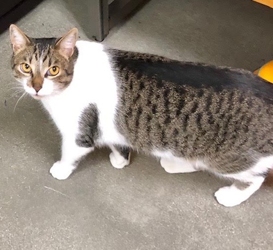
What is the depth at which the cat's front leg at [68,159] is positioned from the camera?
1.38 m

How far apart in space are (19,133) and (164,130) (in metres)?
0.56

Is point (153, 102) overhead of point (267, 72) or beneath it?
overhead

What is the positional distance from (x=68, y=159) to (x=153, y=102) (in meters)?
0.36

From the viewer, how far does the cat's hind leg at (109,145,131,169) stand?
1.46m

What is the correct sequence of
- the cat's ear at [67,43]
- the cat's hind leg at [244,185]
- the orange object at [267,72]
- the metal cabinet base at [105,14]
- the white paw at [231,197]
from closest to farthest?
the cat's ear at [67,43]
the cat's hind leg at [244,185]
the white paw at [231,197]
the orange object at [267,72]
the metal cabinet base at [105,14]

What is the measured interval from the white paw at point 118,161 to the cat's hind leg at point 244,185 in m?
0.31

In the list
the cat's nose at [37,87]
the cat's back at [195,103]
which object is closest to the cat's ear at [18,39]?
the cat's nose at [37,87]

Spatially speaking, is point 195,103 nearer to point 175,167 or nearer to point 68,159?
point 175,167

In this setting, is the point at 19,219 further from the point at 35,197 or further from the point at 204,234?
the point at 204,234

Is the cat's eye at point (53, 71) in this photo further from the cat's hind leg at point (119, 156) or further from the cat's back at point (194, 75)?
the cat's hind leg at point (119, 156)

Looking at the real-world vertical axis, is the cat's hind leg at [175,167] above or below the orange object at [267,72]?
below

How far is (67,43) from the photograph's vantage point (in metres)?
1.20

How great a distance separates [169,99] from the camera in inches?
48.3

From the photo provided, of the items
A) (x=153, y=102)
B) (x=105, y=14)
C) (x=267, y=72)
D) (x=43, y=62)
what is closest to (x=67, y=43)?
(x=43, y=62)
